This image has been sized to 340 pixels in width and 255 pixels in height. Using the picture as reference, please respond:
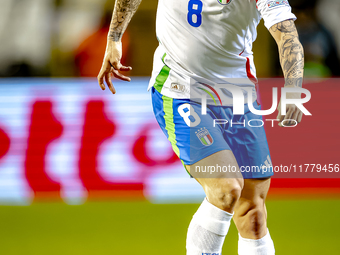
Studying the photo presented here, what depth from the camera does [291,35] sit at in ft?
5.42

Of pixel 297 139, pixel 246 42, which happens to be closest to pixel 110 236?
pixel 246 42

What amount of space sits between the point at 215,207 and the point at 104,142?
2.91 metres

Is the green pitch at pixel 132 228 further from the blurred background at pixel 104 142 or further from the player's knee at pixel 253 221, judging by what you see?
the player's knee at pixel 253 221

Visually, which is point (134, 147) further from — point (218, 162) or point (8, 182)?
point (218, 162)

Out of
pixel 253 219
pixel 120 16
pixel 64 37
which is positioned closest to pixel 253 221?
pixel 253 219

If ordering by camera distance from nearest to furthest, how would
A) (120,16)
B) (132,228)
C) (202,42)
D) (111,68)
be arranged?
(202,42) < (111,68) < (120,16) < (132,228)

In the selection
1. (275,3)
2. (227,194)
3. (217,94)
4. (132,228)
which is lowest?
(132,228)

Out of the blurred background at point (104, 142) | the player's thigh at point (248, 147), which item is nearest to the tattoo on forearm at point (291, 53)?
the player's thigh at point (248, 147)

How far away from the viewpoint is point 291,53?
5.47 feet

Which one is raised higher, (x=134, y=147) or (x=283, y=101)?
(x=283, y=101)

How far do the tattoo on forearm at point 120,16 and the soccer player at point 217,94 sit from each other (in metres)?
0.11

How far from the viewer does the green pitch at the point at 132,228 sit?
286cm

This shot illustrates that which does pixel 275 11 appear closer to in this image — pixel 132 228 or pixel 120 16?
pixel 120 16

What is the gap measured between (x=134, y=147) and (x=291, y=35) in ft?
9.32
